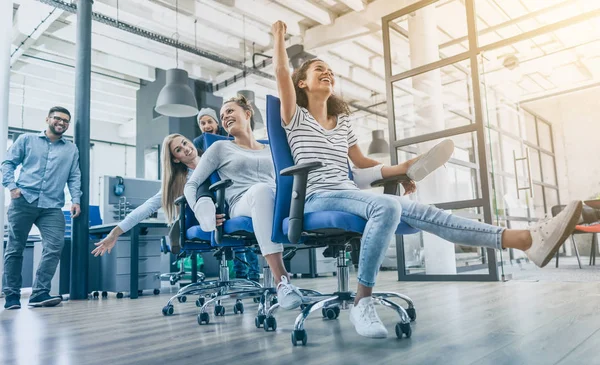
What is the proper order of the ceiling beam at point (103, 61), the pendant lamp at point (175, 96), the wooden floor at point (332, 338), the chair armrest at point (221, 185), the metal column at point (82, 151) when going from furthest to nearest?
the ceiling beam at point (103, 61), the pendant lamp at point (175, 96), the metal column at point (82, 151), the chair armrest at point (221, 185), the wooden floor at point (332, 338)

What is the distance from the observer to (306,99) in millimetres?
2012

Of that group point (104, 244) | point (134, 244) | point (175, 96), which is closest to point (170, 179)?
point (104, 244)

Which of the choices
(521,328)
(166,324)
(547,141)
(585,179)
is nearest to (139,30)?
(166,324)

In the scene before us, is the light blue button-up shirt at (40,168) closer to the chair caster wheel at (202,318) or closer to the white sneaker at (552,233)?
the chair caster wheel at (202,318)

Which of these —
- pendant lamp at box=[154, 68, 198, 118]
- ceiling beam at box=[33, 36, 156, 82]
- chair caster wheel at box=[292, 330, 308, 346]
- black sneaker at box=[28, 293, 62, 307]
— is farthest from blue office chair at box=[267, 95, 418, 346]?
ceiling beam at box=[33, 36, 156, 82]

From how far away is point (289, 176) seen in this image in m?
1.76

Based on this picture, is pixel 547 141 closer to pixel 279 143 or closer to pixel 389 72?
pixel 389 72

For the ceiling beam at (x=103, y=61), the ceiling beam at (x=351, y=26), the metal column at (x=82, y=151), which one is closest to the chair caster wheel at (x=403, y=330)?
the metal column at (x=82, y=151)

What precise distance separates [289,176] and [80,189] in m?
3.01

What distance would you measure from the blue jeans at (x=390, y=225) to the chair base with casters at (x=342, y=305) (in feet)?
0.63

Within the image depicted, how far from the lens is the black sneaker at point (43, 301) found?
3.45 meters

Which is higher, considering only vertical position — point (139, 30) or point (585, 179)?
point (139, 30)

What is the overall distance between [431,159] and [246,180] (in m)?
1.00

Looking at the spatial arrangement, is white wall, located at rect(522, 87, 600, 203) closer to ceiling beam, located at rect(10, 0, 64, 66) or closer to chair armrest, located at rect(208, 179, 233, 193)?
ceiling beam, located at rect(10, 0, 64, 66)
